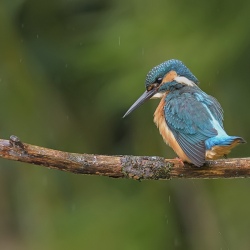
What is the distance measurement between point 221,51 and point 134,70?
79 centimetres

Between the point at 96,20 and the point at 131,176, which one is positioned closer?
the point at 131,176

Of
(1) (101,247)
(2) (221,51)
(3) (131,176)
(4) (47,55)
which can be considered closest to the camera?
(3) (131,176)

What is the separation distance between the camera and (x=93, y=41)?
7504 mm

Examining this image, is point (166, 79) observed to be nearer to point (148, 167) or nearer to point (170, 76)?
point (170, 76)

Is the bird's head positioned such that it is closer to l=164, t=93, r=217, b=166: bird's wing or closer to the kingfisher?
the kingfisher

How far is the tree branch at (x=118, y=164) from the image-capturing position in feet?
13.2

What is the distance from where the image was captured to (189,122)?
4.64m

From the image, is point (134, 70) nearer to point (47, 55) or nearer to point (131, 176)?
point (47, 55)

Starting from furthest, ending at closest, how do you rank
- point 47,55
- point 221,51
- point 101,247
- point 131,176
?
1. point 47,55
2. point 101,247
3. point 221,51
4. point 131,176

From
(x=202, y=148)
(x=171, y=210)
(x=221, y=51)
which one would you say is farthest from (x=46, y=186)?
(x=202, y=148)

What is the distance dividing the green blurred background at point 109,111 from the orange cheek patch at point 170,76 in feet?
6.02

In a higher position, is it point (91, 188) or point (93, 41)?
point (93, 41)

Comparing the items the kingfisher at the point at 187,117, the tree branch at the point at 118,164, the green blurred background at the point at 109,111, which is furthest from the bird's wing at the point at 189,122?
the green blurred background at the point at 109,111

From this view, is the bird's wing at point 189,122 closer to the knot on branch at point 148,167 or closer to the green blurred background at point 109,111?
the knot on branch at point 148,167
